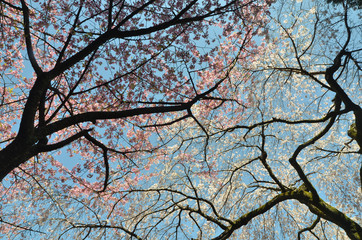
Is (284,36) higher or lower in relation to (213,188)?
higher

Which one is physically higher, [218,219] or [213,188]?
[213,188]

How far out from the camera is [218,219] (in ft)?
15.3

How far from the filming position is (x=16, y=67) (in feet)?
25.6

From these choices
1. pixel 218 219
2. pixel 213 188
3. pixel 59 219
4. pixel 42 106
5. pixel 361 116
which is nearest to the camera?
pixel 42 106

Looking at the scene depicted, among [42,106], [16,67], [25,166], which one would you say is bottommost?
[42,106]

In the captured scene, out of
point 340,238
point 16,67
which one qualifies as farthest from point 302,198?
point 16,67

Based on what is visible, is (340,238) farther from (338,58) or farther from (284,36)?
(284,36)

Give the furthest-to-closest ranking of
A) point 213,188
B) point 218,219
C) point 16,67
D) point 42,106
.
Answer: point 16,67
point 213,188
point 218,219
point 42,106

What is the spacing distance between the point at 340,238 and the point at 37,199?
781 cm

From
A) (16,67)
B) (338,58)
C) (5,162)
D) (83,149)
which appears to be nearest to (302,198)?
(338,58)

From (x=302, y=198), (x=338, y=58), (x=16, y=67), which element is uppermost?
(x=16, y=67)

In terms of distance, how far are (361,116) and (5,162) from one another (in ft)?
18.1

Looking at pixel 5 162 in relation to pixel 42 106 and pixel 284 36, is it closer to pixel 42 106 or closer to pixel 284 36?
pixel 42 106

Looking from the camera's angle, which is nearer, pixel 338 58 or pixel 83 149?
pixel 338 58
